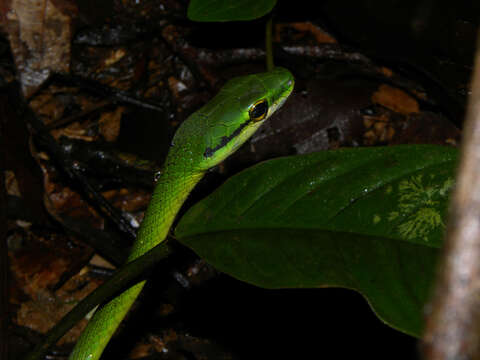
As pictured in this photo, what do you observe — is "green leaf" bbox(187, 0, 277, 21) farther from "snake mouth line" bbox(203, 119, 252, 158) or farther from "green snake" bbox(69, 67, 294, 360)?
"snake mouth line" bbox(203, 119, 252, 158)

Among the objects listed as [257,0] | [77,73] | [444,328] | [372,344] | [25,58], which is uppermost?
[444,328]

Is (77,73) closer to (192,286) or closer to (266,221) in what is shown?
(192,286)

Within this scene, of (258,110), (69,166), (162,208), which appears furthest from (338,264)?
(69,166)

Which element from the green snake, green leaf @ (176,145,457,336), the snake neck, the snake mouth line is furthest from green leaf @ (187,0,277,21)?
green leaf @ (176,145,457,336)

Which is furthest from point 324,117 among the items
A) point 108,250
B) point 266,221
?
point 266,221

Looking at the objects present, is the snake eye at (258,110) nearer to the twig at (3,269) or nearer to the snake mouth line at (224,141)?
the snake mouth line at (224,141)

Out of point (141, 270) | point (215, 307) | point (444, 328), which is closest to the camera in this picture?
point (444, 328)

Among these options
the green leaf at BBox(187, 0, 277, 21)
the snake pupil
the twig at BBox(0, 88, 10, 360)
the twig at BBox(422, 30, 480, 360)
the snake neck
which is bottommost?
the twig at BBox(0, 88, 10, 360)

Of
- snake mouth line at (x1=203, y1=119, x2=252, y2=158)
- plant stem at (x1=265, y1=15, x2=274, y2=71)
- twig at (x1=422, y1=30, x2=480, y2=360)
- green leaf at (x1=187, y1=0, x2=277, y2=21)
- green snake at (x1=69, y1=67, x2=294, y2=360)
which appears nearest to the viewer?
twig at (x1=422, y1=30, x2=480, y2=360)
